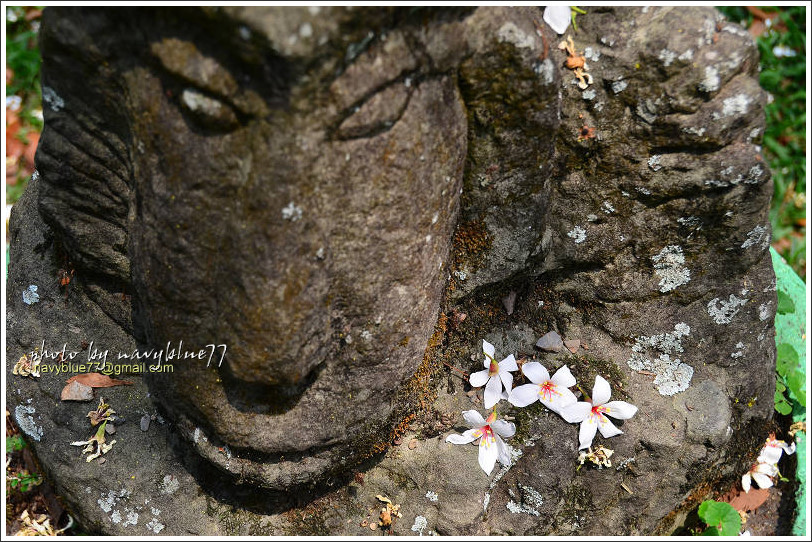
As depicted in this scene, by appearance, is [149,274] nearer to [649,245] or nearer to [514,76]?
[514,76]

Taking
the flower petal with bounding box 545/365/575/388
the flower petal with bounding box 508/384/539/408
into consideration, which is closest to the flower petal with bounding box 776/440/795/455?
the flower petal with bounding box 545/365/575/388

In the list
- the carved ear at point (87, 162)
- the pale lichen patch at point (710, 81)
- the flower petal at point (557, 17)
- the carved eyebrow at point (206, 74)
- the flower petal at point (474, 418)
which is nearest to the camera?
the carved eyebrow at point (206, 74)

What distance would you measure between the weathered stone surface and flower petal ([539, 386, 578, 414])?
0.16ft

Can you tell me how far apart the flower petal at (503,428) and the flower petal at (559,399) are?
16 cm

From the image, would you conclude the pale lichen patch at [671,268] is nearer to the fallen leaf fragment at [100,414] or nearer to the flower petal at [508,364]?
the flower petal at [508,364]

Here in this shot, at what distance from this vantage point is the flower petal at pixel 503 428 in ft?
7.88

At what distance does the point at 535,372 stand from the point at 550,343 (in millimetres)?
150

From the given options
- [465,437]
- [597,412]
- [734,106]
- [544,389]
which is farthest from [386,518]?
[734,106]

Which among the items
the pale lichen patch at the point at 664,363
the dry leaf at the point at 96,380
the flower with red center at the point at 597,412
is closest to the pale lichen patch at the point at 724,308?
the pale lichen patch at the point at 664,363

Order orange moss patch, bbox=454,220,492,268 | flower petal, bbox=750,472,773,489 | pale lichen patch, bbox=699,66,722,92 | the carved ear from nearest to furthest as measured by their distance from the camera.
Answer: the carved ear
pale lichen patch, bbox=699,66,722,92
orange moss patch, bbox=454,220,492,268
flower petal, bbox=750,472,773,489

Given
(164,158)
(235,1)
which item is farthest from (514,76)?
(164,158)

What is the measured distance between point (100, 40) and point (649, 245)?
73.1 inches

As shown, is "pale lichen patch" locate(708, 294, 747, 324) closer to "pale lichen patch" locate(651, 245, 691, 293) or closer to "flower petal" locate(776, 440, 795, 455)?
"pale lichen patch" locate(651, 245, 691, 293)

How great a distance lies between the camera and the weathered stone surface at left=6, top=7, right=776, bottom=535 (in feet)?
5.58
